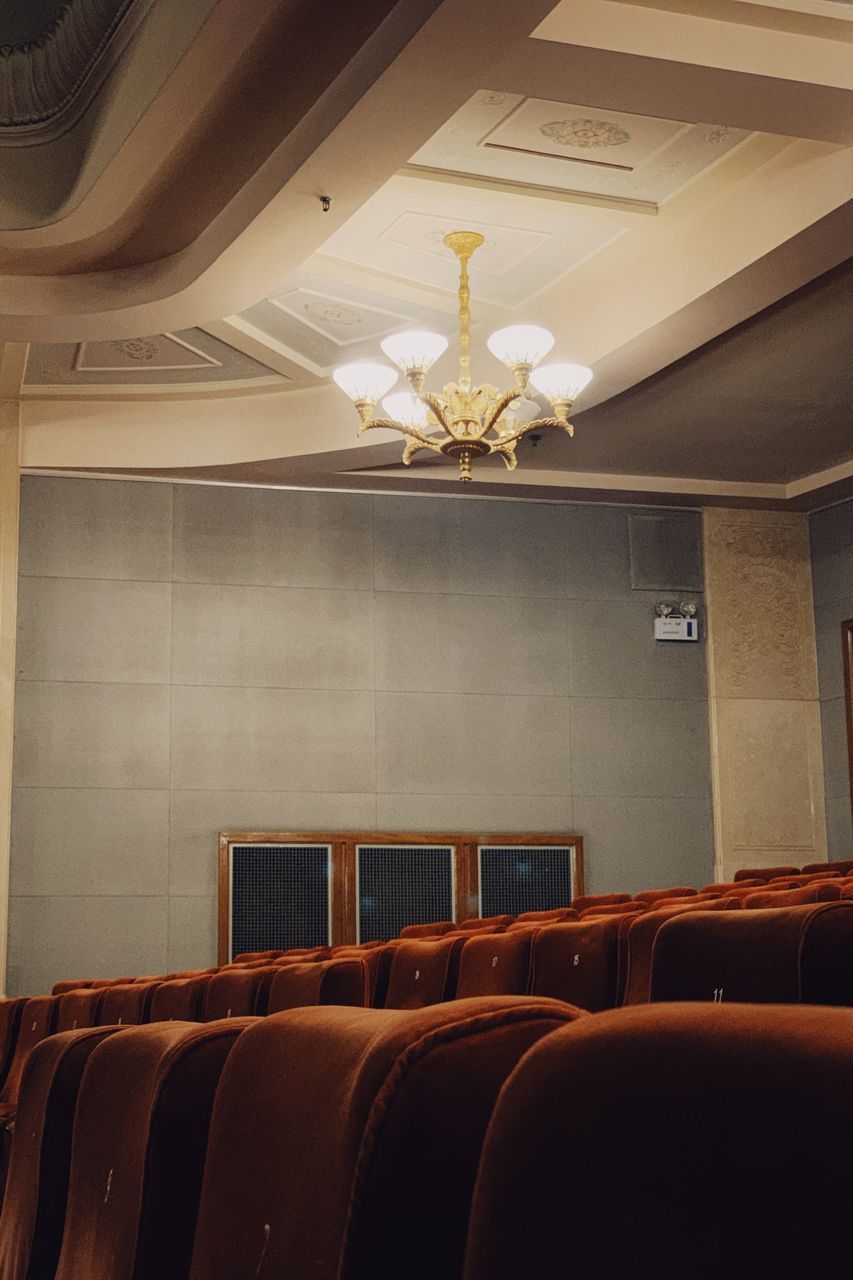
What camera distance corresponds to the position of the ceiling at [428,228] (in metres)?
2.62

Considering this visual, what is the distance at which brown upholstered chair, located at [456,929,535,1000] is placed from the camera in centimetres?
175

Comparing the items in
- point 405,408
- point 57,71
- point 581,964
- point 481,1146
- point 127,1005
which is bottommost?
point 127,1005

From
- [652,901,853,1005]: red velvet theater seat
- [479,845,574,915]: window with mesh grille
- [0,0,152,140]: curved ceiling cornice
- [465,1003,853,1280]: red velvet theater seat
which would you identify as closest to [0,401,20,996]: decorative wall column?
[0,0,152,140]: curved ceiling cornice

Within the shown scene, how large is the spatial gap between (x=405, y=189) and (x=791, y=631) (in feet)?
8.81

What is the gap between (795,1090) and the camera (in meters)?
0.22

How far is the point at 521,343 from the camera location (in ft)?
11.1

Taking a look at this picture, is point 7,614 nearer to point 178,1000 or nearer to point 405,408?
point 405,408

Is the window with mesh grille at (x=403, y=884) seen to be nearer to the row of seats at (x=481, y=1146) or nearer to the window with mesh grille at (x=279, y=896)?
the window with mesh grille at (x=279, y=896)

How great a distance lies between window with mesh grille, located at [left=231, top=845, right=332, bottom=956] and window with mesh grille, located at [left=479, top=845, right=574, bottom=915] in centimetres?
57

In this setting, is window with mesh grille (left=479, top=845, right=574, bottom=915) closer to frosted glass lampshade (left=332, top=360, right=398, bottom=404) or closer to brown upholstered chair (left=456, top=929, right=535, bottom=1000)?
frosted glass lampshade (left=332, top=360, right=398, bottom=404)

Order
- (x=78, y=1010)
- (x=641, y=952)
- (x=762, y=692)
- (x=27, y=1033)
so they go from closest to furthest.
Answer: (x=641, y=952) < (x=78, y=1010) < (x=27, y=1033) < (x=762, y=692)

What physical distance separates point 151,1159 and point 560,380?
313cm

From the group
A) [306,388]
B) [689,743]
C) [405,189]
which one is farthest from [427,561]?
[405,189]

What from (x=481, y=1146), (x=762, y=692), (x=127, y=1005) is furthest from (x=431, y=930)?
(x=481, y=1146)
